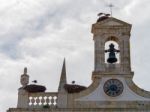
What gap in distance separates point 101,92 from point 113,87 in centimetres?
76

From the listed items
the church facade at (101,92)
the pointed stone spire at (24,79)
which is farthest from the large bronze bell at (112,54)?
the pointed stone spire at (24,79)

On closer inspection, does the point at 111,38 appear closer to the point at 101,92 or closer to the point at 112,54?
the point at 112,54

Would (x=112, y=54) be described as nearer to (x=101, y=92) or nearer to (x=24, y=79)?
(x=101, y=92)

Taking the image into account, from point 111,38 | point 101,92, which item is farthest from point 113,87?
point 111,38

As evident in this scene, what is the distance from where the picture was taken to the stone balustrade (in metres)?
36.2

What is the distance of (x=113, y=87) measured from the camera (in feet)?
120

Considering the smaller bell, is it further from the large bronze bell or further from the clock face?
the clock face

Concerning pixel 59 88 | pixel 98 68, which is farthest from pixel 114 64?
pixel 59 88

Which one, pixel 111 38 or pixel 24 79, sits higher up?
pixel 111 38

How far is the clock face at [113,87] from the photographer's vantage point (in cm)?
3647

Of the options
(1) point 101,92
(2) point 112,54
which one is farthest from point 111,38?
(1) point 101,92

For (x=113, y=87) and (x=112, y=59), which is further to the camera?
(x=112, y=59)

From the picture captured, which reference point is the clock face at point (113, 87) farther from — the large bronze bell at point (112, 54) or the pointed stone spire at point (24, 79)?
the pointed stone spire at point (24, 79)

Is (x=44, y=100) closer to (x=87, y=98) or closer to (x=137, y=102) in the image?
(x=87, y=98)
